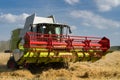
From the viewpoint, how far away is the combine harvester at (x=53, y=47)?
13.9 m

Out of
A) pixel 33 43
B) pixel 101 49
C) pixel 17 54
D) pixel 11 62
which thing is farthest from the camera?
pixel 11 62

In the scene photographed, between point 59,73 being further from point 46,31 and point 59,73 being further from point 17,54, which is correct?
point 46,31

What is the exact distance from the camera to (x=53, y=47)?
1432cm

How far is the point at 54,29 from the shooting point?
1677 centimetres

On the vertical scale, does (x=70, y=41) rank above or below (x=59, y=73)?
above

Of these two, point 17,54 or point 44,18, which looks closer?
point 17,54

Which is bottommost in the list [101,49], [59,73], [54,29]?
[59,73]

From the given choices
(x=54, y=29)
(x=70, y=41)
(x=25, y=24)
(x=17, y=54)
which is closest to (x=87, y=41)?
(x=70, y=41)

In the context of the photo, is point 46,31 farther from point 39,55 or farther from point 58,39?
point 39,55

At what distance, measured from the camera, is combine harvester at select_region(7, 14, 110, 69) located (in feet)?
45.5

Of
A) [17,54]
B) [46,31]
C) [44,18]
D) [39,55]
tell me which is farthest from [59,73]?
[44,18]

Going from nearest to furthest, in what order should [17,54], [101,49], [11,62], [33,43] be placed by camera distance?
[33,43], [17,54], [101,49], [11,62]

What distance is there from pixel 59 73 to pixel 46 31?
11.1 feet

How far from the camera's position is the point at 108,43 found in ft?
52.3
